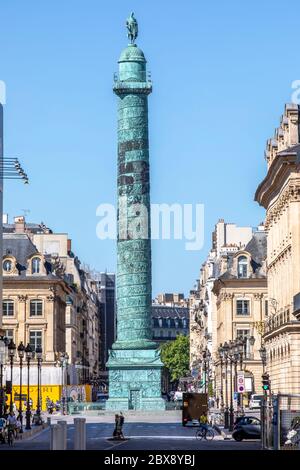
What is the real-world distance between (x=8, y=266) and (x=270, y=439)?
8058 centimetres

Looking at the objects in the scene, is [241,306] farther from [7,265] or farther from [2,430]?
[2,430]

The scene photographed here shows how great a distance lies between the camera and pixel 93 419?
77.5 metres

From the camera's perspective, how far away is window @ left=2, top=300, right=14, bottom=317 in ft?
360

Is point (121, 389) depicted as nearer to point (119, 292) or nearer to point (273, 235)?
point (119, 292)

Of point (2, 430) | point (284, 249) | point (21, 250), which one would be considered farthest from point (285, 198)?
point (21, 250)

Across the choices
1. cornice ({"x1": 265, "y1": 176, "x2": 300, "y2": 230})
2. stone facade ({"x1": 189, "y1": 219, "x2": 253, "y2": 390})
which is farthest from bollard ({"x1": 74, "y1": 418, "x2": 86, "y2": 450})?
stone facade ({"x1": 189, "y1": 219, "x2": 253, "y2": 390})

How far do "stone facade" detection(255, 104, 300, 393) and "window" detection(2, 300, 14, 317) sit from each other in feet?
116

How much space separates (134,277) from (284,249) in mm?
19326

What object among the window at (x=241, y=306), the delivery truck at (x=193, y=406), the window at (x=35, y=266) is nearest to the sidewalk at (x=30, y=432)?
the delivery truck at (x=193, y=406)

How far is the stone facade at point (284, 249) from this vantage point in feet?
208

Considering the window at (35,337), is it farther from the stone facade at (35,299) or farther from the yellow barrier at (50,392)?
the yellow barrier at (50,392)

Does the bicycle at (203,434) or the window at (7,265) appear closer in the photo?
the bicycle at (203,434)

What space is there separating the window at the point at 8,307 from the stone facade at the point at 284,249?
35.3m

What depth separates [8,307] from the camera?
110125 mm
